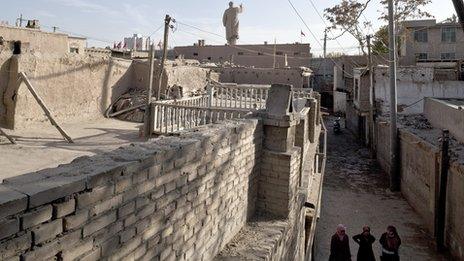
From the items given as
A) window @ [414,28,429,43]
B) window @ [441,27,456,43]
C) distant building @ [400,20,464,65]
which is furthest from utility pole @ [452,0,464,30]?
window @ [441,27,456,43]

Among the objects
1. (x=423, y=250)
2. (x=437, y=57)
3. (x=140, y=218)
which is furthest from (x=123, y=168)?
(x=437, y=57)

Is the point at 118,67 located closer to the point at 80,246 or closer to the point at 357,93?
the point at 80,246

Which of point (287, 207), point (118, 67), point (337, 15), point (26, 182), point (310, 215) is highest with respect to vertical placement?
point (337, 15)

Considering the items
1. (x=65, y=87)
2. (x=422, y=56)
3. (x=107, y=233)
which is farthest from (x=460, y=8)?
(x=422, y=56)

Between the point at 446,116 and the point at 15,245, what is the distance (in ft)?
51.9

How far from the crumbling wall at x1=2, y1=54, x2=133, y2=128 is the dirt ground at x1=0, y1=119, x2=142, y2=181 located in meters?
0.37

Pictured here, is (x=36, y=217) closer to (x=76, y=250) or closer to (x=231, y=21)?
(x=76, y=250)

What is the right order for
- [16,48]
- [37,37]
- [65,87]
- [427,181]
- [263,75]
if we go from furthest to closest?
[263,75] < [37,37] < [427,181] < [65,87] < [16,48]

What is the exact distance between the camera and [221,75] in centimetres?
2266

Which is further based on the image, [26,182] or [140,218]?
[140,218]

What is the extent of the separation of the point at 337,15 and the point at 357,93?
592 cm

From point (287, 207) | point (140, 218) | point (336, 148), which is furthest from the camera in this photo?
point (336, 148)

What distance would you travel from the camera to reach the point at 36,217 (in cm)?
181

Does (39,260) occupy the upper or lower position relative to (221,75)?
lower
